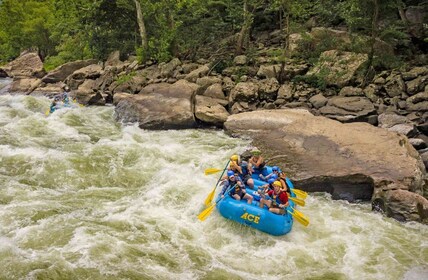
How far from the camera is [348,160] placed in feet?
27.9

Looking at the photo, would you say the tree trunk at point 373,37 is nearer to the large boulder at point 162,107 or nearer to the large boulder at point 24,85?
the large boulder at point 162,107

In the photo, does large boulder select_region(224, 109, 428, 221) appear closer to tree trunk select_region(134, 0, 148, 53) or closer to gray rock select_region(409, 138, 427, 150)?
gray rock select_region(409, 138, 427, 150)

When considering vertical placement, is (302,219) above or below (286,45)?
below

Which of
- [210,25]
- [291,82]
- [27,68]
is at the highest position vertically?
[210,25]

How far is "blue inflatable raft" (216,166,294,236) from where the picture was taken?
6.55m

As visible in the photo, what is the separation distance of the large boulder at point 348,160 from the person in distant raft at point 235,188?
1.74 metres

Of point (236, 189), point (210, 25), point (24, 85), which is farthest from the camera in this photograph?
point (24, 85)

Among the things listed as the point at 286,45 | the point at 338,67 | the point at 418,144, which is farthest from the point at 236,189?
the point at 338,67

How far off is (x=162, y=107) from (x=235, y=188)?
638 centimetres

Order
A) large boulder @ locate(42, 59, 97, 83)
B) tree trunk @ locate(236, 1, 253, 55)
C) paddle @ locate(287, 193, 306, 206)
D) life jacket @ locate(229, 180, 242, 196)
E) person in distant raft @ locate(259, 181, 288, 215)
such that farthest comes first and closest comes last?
1. large boulder @ locate(42, 59, 97, 83)
2. tree trunk @ locate(236, 1, 253, 55)
3. paddle @ locate(287, 193, 306, 206)
4. life jacket @ locate(229, 180, 242, 196)
5. person in distant raft @ locate(259, 181, 288, 215)

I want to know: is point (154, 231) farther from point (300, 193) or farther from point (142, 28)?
point (142, 28)

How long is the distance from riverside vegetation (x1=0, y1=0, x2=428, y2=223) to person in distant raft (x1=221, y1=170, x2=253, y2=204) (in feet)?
5.81

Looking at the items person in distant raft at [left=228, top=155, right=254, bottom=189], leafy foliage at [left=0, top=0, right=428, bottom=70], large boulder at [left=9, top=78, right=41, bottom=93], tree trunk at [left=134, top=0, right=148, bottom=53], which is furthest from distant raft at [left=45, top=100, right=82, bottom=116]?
person in distant raft at [left=228, top=155, right=254, bottom=189]

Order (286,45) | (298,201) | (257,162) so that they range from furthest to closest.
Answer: (286,45) < (257,162) < (298,201)
